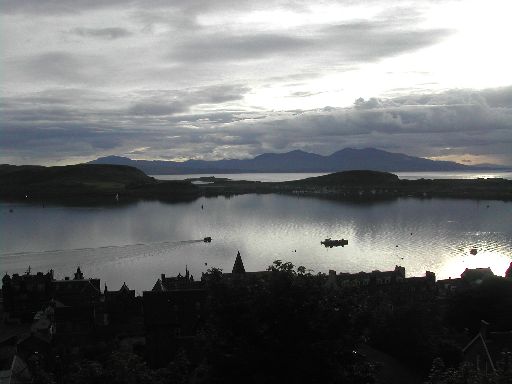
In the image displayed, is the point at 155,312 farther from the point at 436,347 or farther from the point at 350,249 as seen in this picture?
the point at 350,249

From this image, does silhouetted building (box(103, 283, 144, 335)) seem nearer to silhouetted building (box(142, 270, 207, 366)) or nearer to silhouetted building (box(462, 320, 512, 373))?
silhouetted building (box(142, 270, 207, 366))

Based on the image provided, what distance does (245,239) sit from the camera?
325 feet

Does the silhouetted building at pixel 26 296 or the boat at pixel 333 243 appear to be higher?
the silhouetted building at pixel 26 296

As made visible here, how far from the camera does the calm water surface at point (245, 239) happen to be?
73.2 metres

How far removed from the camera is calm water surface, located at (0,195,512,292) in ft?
240

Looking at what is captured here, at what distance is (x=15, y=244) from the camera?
A: 93.9 m

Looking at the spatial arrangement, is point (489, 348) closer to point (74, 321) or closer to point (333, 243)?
point (74, 321)

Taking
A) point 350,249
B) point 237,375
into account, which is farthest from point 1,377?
point 350,249

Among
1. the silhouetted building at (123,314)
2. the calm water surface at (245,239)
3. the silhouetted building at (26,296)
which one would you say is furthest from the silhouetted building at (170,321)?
the calm water surface at (245,239)

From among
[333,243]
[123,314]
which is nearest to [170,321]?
[123,314]

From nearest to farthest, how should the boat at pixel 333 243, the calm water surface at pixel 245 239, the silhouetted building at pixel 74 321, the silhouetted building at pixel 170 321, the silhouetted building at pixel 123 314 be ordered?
the silhouetted building at pixel 170 321 < the silhouetted building at pixel 74 321 < the silhouetted building at pixel 123 314 < the calm water surface at pixel 245 239 < the boat at pixel 333 243

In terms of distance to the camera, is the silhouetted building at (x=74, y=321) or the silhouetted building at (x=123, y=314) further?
the silhouetted building at (x=123, y=314)

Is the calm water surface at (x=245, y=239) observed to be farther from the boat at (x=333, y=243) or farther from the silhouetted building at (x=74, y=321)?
the silhouetted building at (x=74, y=321)

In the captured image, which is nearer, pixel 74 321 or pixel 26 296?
pixel 74 321
